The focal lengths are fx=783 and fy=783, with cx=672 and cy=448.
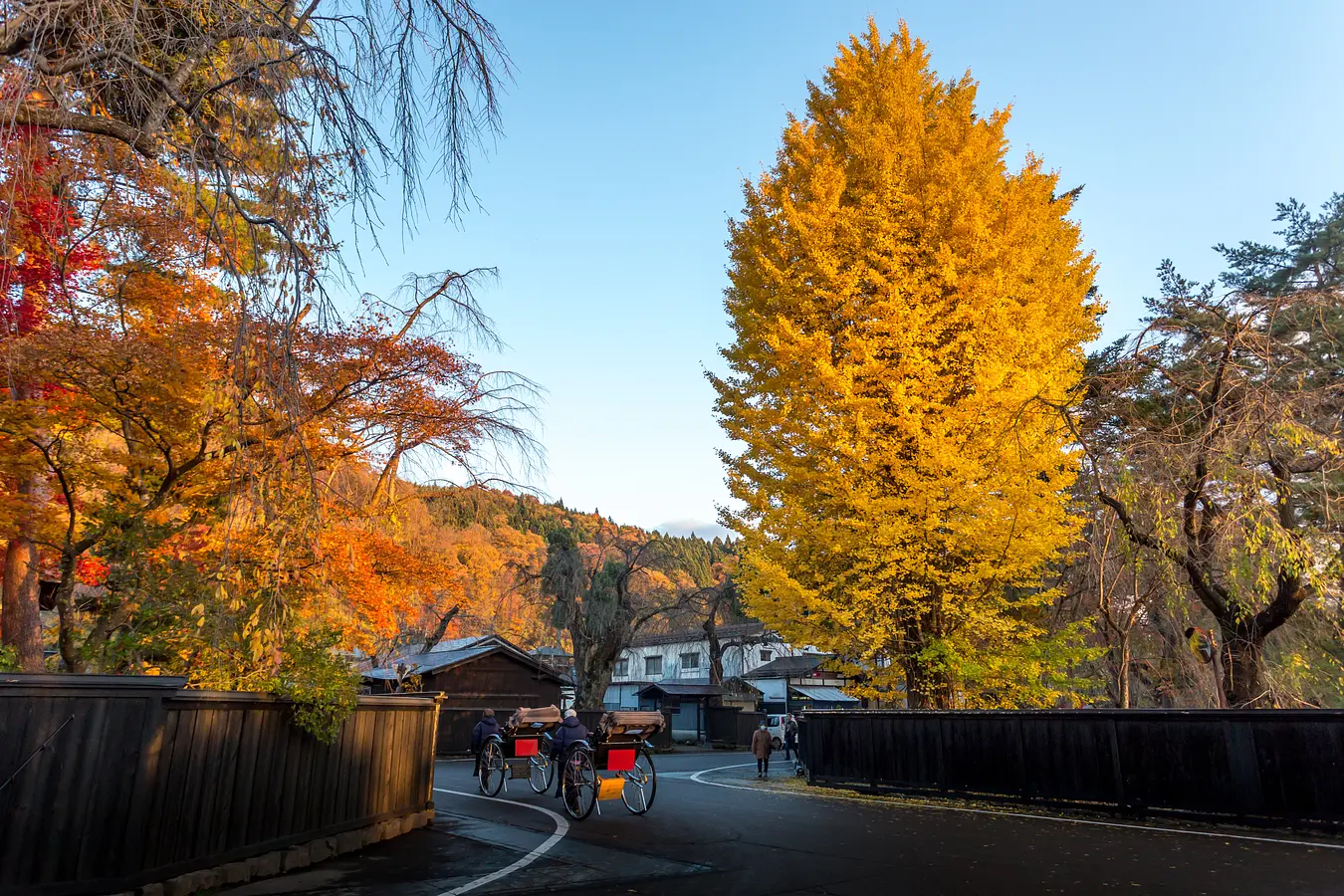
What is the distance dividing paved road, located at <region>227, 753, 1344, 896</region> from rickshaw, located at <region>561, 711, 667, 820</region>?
34 centimetres

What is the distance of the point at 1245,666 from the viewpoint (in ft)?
42.1

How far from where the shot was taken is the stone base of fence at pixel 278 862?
5848 mm

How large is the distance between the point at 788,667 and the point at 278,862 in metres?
44.4

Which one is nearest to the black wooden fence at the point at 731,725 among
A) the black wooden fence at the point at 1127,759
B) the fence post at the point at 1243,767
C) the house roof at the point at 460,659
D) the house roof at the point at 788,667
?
the house roof at the point at 788,667

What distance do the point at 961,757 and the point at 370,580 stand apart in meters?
12.3

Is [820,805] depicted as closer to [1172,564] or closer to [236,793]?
[1172,564]

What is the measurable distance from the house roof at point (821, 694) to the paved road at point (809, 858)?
1445 inches

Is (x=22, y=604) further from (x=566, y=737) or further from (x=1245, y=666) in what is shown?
(x=1245, y=666)

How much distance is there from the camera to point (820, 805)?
515 inches

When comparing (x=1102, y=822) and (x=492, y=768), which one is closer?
(x=1102, y=822)

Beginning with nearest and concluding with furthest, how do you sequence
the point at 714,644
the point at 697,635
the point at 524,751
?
the point at 524,751, the point at 714,644, the point at 697,635

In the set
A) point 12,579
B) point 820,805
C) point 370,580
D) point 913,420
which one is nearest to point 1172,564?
point 913,420

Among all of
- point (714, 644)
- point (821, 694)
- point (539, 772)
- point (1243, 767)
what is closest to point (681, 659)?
point (821, 694)

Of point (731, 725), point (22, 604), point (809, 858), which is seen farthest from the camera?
point (731, 725)
